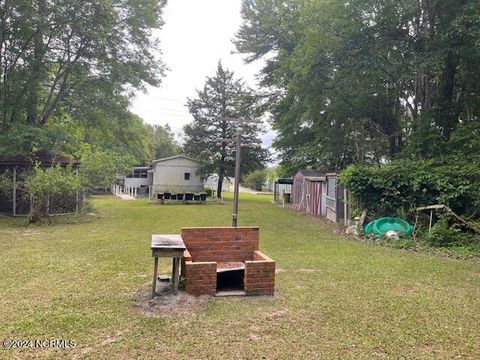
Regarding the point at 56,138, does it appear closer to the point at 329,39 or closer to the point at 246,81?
the point at 329,39

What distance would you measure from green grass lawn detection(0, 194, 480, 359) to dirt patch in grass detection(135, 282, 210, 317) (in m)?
0.08

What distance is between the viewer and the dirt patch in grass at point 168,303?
3964 mm

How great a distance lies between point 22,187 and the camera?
42.0 ft

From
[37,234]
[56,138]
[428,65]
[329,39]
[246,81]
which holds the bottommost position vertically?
[37,234]

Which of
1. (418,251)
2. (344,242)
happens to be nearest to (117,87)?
(344,242)

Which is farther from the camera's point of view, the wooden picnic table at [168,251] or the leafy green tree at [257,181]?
the leafy green tree at [257,181]

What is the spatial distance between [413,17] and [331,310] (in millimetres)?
11610

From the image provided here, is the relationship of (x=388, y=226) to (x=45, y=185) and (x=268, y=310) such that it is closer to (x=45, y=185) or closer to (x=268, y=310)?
(x=268, y=310)

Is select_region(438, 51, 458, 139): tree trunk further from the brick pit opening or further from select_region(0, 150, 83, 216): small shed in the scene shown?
select_region(0, 150, 83, 216): small shed

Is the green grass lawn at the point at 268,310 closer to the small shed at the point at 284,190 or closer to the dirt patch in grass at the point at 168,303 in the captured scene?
the dirt patch in grass at the point at 168,303

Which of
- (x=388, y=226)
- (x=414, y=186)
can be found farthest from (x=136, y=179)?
(x=414, y=186)

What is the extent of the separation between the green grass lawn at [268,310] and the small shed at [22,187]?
21.2 feet

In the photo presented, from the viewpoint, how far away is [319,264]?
257 inches

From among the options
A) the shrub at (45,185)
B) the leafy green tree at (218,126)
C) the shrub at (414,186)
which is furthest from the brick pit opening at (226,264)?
the leafy green tree at (218,126)
